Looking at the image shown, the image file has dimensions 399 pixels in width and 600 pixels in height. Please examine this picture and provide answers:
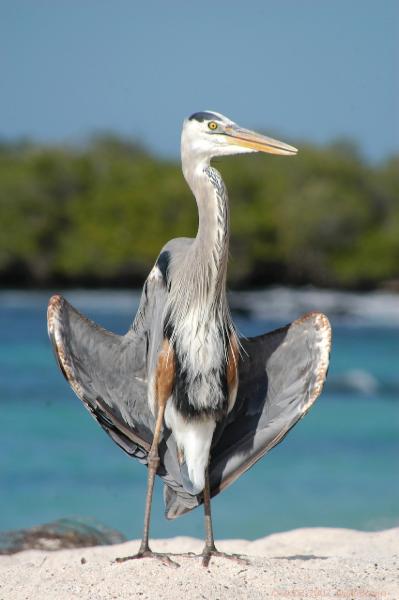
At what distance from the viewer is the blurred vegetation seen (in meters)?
22.5

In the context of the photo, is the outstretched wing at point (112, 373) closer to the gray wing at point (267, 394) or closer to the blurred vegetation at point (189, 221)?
the gray wing at point (267, 394)

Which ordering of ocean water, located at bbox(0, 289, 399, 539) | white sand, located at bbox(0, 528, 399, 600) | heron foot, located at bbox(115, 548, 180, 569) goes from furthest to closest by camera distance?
ocean water, located at bbox(0, 289, 399, 539) < heron foot, located at bbox(115, 548, 180, 569) < white sand, located at bbox(0, 528, 399, 600)

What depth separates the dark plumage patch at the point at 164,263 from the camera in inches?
182

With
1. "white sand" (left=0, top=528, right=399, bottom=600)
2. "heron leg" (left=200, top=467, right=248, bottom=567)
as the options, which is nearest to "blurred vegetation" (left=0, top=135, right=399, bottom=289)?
"heron leg" (left=200, top=467, right=248, bottom=567)

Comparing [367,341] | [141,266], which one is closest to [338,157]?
[141,266]

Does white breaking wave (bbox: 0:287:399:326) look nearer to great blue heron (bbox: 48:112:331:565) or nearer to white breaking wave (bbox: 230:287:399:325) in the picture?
white breaking wave (bbox: 230:287:399:325)

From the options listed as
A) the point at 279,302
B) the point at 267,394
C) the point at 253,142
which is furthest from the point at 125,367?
the point at 279,302

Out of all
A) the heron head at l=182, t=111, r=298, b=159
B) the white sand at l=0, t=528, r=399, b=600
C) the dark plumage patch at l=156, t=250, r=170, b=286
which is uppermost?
the heron head at l=182, t=111, r=298, b=159

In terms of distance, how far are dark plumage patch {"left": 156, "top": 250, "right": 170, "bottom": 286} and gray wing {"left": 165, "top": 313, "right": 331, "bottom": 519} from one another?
1.60ft

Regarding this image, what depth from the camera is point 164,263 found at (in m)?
4.68

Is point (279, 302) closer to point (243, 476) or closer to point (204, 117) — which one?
point (243, 476)

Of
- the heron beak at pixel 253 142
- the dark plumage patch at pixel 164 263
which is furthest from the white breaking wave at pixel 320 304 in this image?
the heron beak at pixel 253 142

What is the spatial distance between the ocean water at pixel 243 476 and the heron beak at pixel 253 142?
3.92m

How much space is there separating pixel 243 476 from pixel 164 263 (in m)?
6.71
